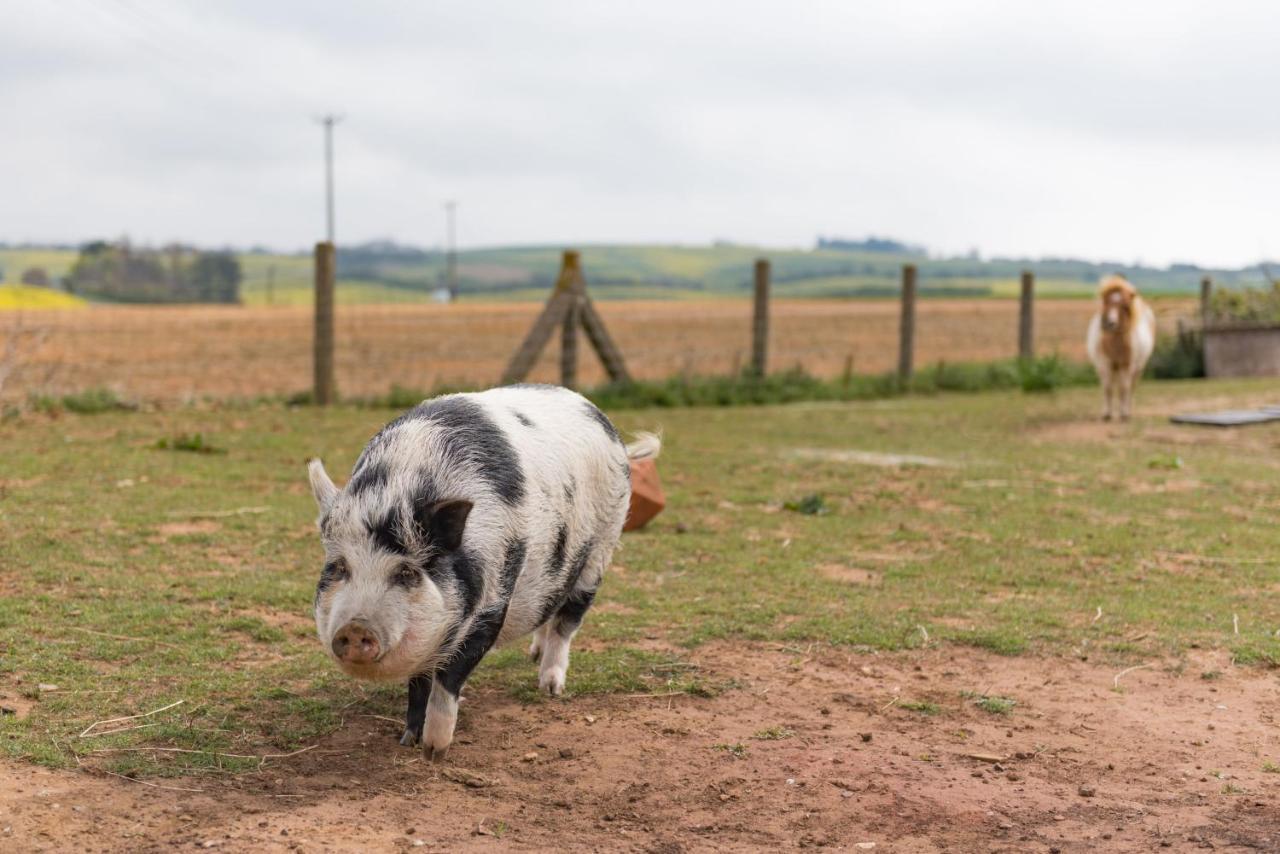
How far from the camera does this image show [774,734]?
4820 millimetres

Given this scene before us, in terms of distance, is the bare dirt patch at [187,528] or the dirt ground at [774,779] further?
the bare dirt patch at [187,528]

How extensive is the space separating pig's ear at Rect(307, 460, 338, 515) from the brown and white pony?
37.6ft

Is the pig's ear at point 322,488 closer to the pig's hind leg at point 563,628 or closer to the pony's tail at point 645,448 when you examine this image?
the pig's hind leg at point 563,628

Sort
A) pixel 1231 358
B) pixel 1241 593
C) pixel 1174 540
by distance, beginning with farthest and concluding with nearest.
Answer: pixel 1231 358
pixel 1174 540
pixel 1241 593

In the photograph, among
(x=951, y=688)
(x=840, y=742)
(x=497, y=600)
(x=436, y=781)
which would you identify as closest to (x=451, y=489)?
(x=497, y=600)

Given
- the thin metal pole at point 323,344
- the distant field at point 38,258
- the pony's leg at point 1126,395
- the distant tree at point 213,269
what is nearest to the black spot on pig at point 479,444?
the thin metal pole at point 323,344

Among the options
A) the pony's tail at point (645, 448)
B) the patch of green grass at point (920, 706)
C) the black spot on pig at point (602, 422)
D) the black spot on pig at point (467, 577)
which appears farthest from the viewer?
the pony's tail at point (645, 448)

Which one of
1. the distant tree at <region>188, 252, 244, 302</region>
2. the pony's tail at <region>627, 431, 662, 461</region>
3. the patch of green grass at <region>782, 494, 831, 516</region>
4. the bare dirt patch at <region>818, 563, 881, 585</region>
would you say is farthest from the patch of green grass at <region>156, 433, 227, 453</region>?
the distant tree at <region>188, 252, 244, 302</region>

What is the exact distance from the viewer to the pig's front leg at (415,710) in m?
4.67

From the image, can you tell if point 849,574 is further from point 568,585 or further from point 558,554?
point 558,554

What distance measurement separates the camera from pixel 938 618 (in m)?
6.43

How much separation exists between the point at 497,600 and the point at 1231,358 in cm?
1798

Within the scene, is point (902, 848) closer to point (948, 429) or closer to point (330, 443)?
point (330, 443)

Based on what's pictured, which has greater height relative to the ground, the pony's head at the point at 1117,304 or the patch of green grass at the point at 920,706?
the pony's head at the point at 1117,304
